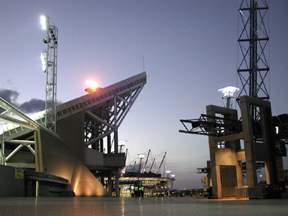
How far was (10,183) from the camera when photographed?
22.4 m

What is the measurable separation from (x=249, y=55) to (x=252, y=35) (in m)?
2.92

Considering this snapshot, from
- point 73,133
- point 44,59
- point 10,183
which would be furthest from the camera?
point 73,133

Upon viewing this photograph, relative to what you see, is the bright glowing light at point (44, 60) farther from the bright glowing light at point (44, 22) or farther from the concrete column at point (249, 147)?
the concrete column at point (249, 147)

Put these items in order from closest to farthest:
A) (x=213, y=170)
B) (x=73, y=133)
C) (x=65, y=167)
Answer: (x=213, y=170) < (x=65, y=167) < (x=73, y=133)

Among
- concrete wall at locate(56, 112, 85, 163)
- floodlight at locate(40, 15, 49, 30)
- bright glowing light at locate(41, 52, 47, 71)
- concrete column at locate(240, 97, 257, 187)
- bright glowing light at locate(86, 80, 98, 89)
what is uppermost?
floodlight at locate(40, 15, 49, 30)

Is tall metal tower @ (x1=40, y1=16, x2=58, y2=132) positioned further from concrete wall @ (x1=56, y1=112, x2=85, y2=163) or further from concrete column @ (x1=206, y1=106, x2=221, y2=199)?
concrete column @ (x1=206, y1=106, x2=221, y2=199)

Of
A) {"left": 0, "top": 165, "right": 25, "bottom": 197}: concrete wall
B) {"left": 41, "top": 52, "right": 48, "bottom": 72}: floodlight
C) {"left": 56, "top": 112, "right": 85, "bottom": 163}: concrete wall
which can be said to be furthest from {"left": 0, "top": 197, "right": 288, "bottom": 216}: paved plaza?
{"left": 41, "top": 52, "right": 48, "bottom": 72}: floodlight

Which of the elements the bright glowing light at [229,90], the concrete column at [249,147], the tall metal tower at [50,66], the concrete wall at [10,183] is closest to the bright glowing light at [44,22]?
the tall metal tower at [50,66]

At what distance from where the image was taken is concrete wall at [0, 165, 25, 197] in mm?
21395

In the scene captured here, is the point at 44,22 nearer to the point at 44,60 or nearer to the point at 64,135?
the point at 44,60

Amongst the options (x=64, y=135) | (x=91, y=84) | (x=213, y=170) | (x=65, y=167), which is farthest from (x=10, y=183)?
(x=91, y=84)

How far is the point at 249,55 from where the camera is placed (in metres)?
45.3

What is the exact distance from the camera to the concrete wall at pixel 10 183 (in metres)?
21.4

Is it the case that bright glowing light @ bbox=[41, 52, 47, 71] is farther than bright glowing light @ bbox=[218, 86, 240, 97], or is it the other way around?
bright glowing light @ bbox=[218, 86, 240, 97]
